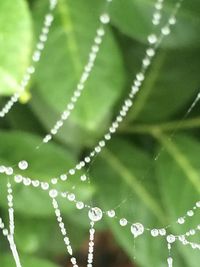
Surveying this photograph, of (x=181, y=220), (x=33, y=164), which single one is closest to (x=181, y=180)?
(x=181, y=220)

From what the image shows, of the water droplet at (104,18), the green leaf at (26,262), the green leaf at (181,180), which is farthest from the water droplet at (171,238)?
the water droplet at (104,18)

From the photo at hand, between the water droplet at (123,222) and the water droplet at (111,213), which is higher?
the water droplet at (111,213)

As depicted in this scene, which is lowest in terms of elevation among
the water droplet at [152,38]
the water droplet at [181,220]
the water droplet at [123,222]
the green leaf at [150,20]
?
the water droplet at [181,220]

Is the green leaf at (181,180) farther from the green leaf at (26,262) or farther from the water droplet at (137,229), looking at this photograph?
the green leaf at (26,262)

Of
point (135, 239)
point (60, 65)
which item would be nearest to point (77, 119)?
point (60, 65)

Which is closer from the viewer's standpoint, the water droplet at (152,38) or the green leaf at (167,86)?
the water droplet at (152,38)

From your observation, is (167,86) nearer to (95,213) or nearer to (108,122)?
(108,122)

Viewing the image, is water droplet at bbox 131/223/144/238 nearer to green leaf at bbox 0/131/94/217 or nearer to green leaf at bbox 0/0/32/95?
green leaf at bbox 0/131/94/217

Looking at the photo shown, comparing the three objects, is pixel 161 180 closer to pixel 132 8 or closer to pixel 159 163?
pixel 159 163
